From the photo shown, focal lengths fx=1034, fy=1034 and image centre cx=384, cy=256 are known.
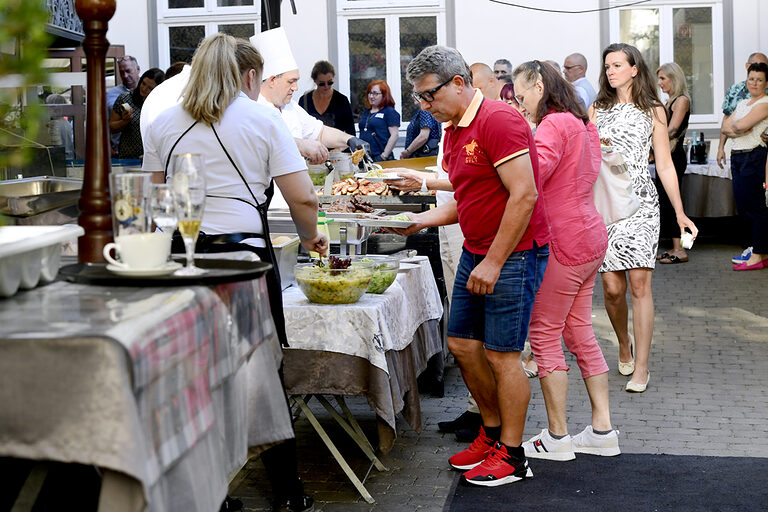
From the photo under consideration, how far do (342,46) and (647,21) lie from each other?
4.11 meters

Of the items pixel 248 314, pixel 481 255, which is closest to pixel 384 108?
pixel 481 255

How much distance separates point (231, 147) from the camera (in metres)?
3.56

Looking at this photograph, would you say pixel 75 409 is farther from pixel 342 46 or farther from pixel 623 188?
pixel 342 46

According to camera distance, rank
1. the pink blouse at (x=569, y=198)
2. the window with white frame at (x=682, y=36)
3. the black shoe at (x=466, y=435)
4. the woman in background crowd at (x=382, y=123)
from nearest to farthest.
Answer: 1. the pink blouse at (x=569, y=198)
2. the black shoe at (x=466, y=435)
3. the woman in background crowd at (x=382, y=123)
4. the window with white frame at (x=682, y=36)

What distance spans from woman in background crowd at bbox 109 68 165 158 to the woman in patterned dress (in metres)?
5.06

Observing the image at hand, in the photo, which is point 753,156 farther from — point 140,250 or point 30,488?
point 30,488

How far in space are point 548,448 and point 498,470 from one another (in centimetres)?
46

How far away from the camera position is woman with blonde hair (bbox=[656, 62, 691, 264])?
34.3 feet

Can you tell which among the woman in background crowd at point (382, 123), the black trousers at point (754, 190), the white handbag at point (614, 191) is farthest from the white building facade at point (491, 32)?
the white handbag at point (614, 191)

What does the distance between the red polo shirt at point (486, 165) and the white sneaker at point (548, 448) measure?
1.01 meters

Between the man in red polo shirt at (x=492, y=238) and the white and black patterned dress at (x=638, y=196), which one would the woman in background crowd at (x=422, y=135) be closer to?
the white and black patterned dress at (x=638, y=196)

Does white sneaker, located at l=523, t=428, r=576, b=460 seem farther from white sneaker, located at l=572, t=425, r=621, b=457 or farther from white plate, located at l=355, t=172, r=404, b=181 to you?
white plate, located at l=355, t=172, r=404, b=181

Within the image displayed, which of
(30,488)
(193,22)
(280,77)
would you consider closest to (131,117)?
(280,77)

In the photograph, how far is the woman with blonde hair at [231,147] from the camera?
3.56 metres
